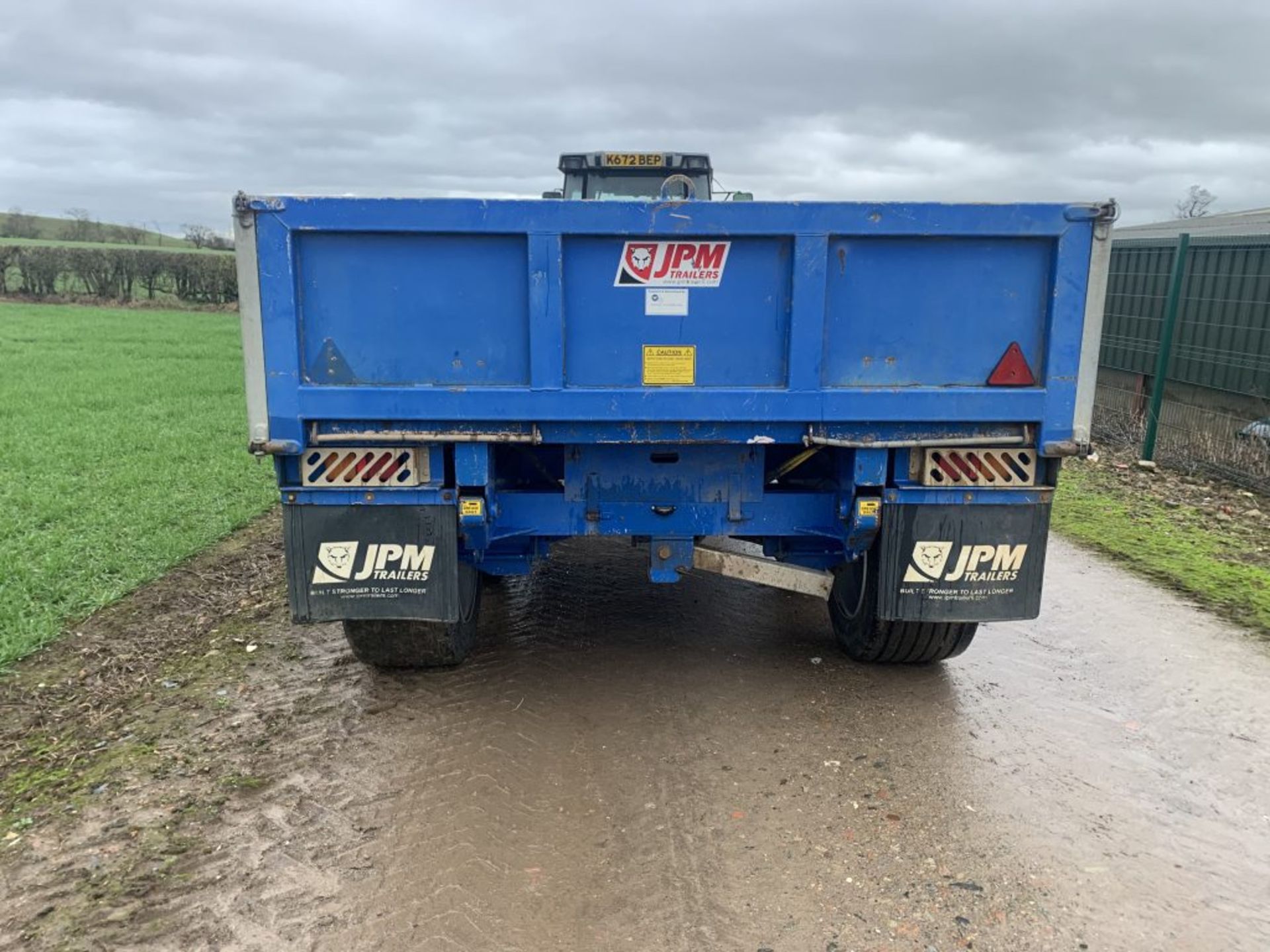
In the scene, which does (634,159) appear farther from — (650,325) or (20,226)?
(20,226)

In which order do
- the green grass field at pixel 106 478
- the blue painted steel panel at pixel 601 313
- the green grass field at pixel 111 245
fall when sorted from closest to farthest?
the blue painted steel panel at pixel 601 313
the green grass field at pixel 106 478
the green grass field at pixel 111 245

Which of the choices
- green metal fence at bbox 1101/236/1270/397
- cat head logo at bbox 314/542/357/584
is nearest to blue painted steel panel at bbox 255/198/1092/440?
cat head logo at bbox 314/542/357/584

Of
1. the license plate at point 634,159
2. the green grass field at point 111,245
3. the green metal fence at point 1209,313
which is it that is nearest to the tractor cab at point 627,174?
the license plate at point 634,159

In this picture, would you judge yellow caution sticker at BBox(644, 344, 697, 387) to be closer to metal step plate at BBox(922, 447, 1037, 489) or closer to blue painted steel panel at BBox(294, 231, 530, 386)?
blue painted steel panel at BBox(294, 231, 530, 386)

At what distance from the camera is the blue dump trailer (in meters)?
3.71

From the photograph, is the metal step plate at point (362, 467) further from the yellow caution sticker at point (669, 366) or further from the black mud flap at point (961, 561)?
the black mud flap at point (961, 561)

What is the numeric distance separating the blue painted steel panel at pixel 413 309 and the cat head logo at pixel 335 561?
70cm

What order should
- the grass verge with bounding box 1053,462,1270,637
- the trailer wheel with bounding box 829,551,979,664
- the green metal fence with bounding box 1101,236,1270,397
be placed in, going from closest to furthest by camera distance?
the trailer wheel with bounding box 829,551,979,664, the grass verge with bounding box 1053,462,1270,637, the green metal fence with bounding box 1101,236,1270,397

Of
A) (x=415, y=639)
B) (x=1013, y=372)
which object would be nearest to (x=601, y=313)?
(x=1013, y=372)

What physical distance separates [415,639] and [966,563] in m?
2.55

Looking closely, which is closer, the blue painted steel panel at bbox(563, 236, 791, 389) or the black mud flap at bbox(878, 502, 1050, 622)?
the blue painted steel panel at bbox(563, 236, 791, 389)

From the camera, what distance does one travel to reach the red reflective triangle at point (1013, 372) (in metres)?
3.91

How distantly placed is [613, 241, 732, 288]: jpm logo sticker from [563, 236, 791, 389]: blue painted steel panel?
2 centimetres

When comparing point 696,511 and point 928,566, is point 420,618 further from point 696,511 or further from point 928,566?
point 928,566
